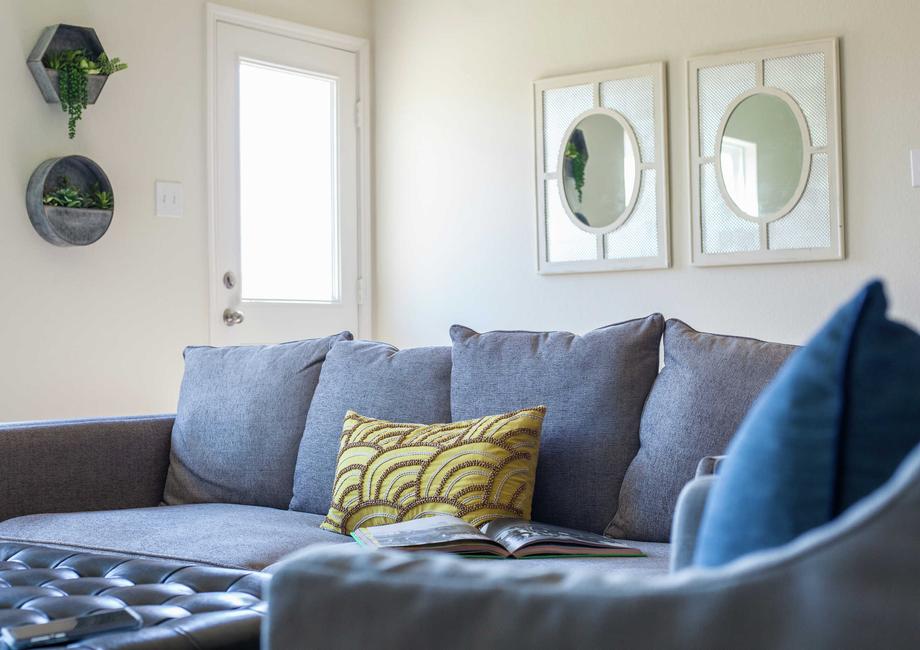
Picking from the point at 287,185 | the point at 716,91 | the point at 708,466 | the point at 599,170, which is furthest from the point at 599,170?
the point at 708,466

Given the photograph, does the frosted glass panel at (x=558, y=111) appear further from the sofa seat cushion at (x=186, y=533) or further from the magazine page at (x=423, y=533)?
the magazine page at (x=423, y=533)

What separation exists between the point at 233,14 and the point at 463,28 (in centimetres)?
99

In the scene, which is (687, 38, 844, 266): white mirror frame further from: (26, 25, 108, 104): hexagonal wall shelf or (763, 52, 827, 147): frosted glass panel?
(26, 25, 108, 104): hexagonal wall shelf

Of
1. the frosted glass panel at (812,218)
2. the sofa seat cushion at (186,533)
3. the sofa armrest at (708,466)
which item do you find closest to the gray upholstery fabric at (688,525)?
the sofa armrest at (708,466)

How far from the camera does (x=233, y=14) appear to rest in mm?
4359

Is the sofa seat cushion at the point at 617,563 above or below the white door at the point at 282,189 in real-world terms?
below

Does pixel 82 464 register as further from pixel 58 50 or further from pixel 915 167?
pixel 915 167

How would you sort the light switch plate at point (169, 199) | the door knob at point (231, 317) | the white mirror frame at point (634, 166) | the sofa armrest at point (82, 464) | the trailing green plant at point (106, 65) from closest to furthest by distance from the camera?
1. the sofa armrest at point (82, 464)
2. the trailing green plant at point (106, 65)
3. the light switch plate at point (169, 199)
4. the white mirror frame at point (634, 166)
5. the door knob at point (231, 317)

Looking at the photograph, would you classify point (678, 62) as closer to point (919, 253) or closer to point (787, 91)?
point (787, 91)

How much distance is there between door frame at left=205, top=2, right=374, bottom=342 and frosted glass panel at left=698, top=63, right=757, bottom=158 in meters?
1.61

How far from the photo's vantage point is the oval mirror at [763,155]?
386cm

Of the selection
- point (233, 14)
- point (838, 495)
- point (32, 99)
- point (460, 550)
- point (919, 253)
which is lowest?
point (460, 550)

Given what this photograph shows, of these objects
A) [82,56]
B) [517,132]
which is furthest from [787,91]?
[82,56]

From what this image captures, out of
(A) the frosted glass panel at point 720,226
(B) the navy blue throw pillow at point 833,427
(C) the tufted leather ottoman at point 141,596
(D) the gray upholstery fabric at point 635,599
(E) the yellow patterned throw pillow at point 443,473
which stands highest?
(A) the frosted glass panel at point 720,226
